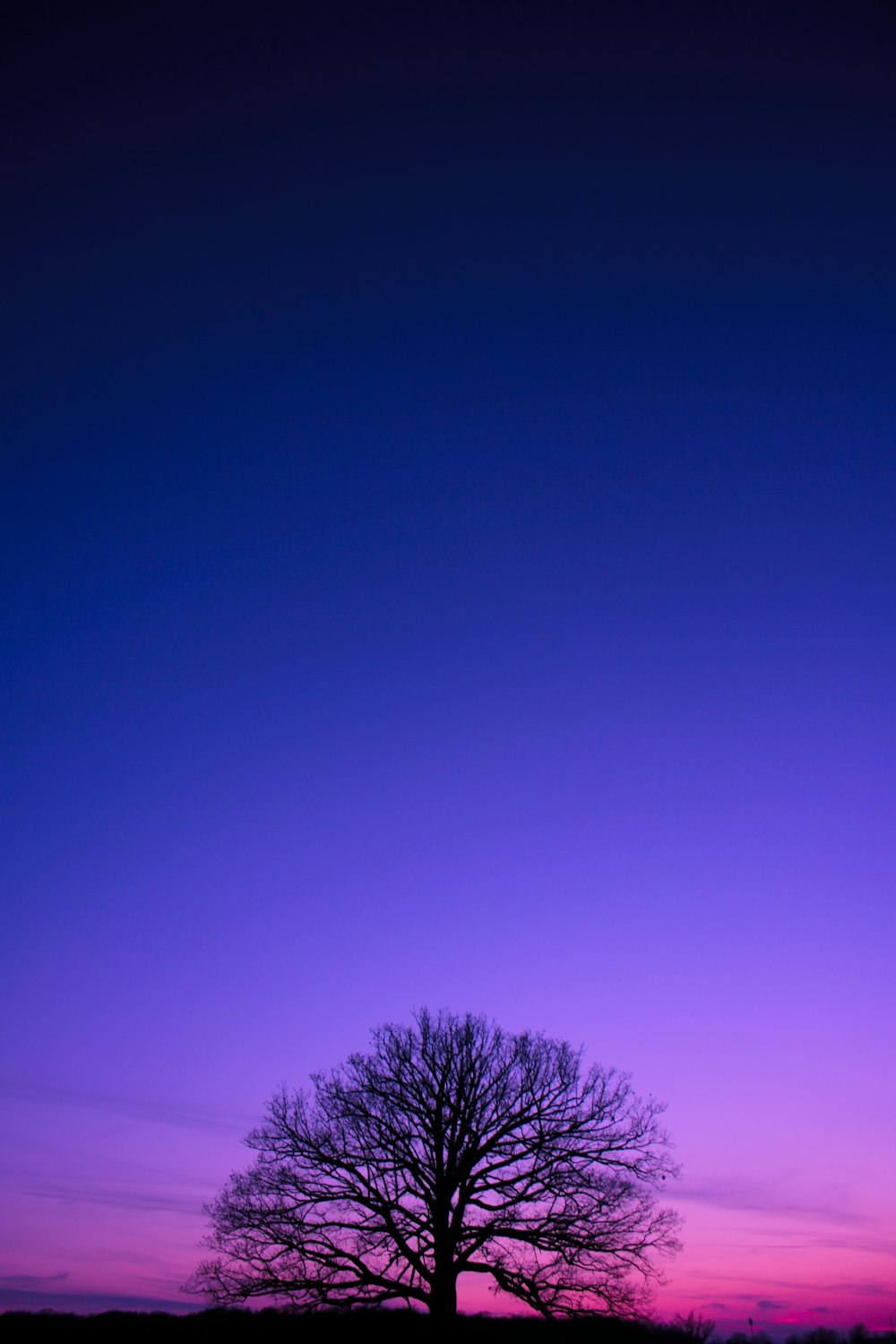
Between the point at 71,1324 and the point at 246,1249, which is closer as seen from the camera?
the point at 246,1249

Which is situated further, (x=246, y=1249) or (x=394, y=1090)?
(x=394, y=1090)

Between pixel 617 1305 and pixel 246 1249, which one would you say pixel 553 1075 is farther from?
pixel 246 1249

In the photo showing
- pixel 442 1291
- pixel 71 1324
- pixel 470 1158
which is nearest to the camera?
pixel 442 1291

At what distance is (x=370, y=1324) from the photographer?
2273cm

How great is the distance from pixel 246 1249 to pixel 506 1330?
24.7 feet

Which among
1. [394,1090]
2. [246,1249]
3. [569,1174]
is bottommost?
[246,1249]

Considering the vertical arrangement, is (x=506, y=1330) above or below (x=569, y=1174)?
below

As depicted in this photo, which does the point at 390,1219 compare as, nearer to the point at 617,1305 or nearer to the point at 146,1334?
the point at 617,1305

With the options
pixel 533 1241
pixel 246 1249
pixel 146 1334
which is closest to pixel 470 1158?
pixel 533 1241

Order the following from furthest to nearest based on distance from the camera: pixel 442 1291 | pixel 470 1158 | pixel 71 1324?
1. pixel 71 1324
2. pixel 470 1158
3. pixel 442 1291

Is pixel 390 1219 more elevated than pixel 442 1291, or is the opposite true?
pixel 390 1219

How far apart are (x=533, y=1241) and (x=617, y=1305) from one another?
2.77 m

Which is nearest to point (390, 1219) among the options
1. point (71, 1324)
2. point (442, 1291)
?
point (442, 1291)

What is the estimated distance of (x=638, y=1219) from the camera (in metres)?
22.7
